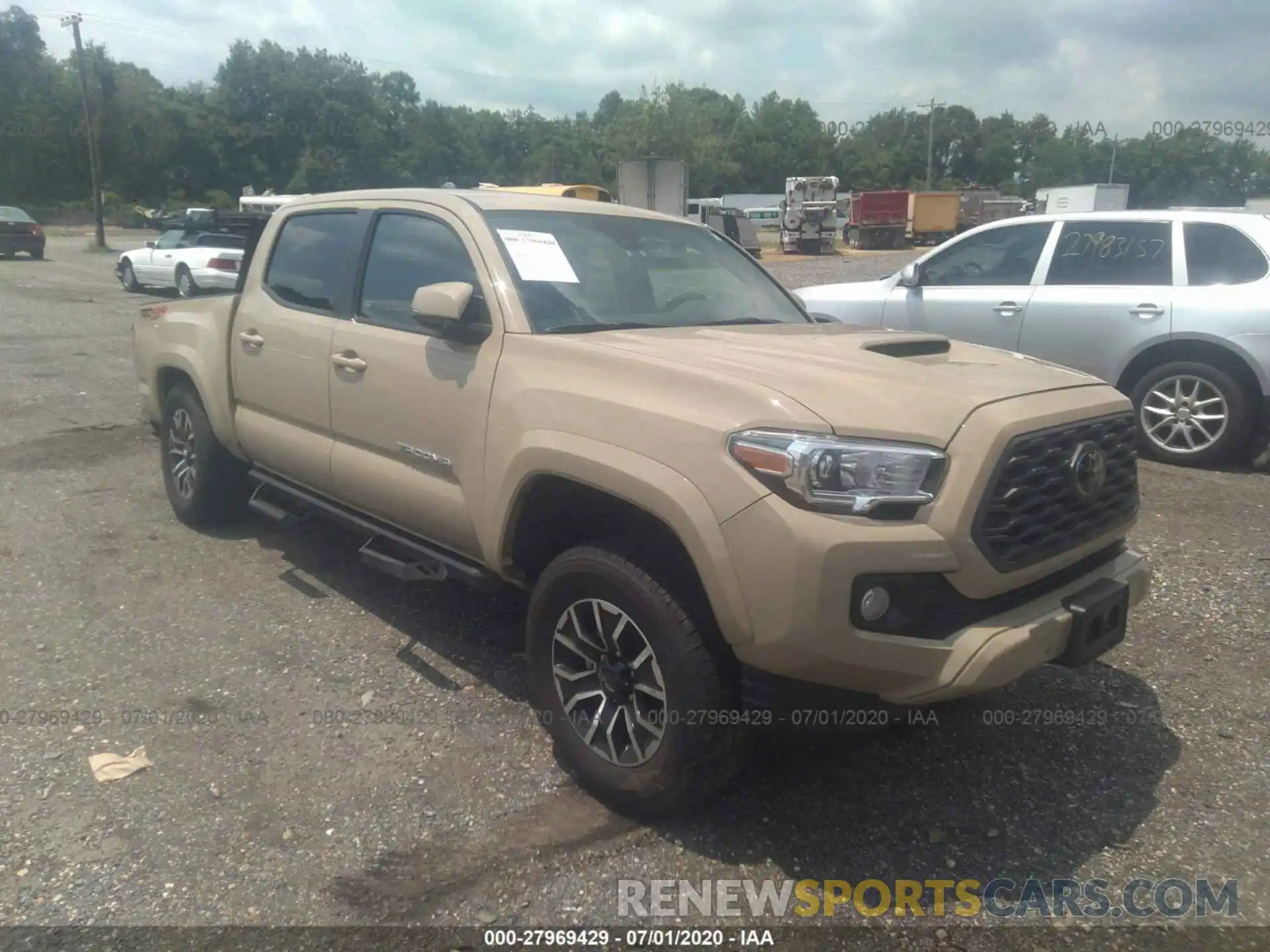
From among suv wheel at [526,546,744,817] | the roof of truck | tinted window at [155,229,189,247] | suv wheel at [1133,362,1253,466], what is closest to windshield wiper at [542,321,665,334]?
the roof of truck

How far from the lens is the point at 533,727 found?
357 cm

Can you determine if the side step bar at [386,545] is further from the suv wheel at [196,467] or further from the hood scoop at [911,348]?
the hood scoop at [911,348]

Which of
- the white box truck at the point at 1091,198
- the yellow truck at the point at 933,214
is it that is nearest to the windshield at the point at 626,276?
the white box truck at the point at 1091,198

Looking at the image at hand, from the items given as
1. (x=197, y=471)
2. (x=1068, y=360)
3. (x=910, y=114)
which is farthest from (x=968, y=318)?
(x=910, y=114)

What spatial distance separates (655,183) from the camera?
28109 mm

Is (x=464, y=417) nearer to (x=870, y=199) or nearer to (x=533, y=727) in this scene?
(x=533, y=727)

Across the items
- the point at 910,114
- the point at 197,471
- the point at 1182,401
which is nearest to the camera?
the point at 197,471

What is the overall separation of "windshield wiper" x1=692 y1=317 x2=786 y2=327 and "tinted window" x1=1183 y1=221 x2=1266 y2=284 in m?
4.32

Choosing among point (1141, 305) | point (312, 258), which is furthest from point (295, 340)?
point (1141, 305)

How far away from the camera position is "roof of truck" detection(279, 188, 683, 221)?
12.9 ft

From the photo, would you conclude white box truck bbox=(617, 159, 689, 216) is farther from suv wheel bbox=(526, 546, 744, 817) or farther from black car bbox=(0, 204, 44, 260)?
suv wheel bbox=(526, 546, 744, 817)

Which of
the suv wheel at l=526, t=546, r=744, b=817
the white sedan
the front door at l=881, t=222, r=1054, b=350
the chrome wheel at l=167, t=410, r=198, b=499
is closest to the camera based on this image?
the suv wheel at l=526, t=546, r=744, b=817

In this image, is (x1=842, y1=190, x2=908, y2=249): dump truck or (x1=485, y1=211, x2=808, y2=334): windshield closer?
(x1=485, y1=211, x2=808, y2=334): windshield

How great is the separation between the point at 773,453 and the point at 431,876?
61.1 inches
